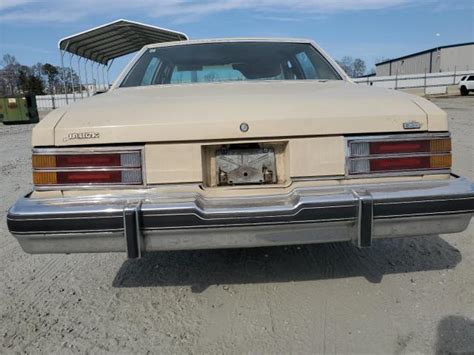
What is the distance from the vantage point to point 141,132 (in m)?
2.32

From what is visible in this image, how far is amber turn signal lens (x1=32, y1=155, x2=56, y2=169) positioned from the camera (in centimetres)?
235

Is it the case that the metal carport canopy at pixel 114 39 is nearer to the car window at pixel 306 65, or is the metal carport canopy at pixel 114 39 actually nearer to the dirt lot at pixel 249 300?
the car window at pixel 306 65

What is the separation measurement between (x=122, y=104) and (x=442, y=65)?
64.0 m

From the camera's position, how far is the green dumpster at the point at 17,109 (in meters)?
21.1

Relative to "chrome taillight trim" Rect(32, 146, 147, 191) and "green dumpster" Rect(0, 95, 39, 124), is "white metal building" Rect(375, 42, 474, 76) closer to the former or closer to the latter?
"green dumpster" Rect(0, 95, 39, 124)

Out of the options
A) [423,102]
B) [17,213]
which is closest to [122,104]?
[17,213]

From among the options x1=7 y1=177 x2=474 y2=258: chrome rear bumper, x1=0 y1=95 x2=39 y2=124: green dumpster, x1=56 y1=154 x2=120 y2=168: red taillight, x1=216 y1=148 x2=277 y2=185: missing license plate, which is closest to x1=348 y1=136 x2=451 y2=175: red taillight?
x1=7 y1=177 x2=474 y2=258: chrome rear bumper

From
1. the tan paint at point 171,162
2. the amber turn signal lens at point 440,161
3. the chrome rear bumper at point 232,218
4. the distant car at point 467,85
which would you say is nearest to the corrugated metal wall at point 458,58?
the distant car at point 467,85

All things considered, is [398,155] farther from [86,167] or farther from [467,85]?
[467,85]

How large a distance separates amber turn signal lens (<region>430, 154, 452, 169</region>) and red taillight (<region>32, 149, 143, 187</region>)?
1580 millimetres

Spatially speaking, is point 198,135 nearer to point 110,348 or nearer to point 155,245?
point 155,245

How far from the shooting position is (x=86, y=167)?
236cm

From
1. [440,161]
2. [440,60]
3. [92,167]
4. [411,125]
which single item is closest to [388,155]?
[411,125]

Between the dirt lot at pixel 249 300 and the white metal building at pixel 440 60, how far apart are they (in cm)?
5732
